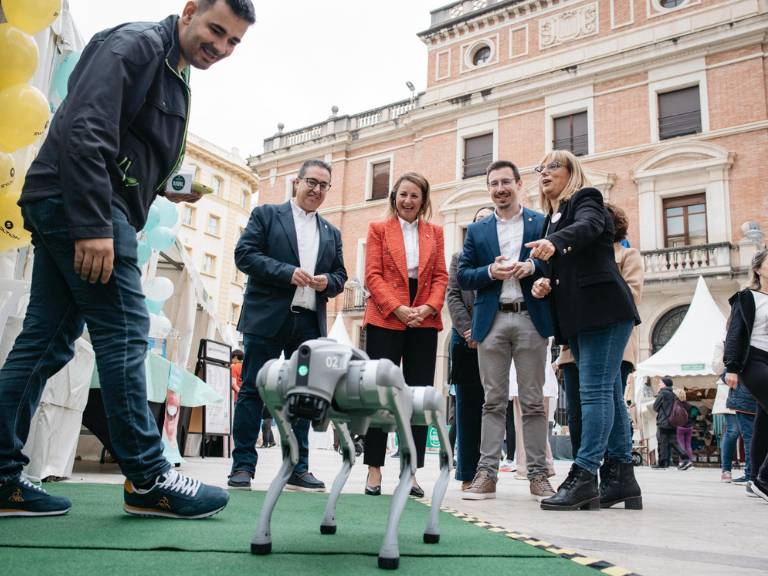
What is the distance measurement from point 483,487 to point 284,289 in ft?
5.44

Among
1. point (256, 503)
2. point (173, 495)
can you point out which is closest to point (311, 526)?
point (173, 495)

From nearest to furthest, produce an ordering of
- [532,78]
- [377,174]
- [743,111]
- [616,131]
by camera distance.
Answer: [743,111]
[616,131]
[532,78]
[377,174]

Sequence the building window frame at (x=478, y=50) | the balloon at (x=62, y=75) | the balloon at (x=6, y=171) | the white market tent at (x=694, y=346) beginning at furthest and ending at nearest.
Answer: the building window frame at (x=478, y=50)
the white market tent at (x=694, y=346)
the balloon at (x=62, y=75)
the balloon at (x=6, y=171)

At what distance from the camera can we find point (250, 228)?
157 inches

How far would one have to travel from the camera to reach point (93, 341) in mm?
2178

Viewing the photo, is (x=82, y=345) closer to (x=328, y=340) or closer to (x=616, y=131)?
(x=328, y=340)

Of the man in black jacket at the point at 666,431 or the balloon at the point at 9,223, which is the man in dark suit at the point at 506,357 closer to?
the balloon at the point at 9,223

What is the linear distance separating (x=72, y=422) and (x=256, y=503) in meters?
1.77

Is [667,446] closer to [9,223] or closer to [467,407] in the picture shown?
[467,407]

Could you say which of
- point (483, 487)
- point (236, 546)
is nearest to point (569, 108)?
point (483, 487)

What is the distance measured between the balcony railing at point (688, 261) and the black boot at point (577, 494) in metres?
14.2

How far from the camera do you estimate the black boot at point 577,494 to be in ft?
10.2

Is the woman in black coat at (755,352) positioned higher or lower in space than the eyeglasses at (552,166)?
lower

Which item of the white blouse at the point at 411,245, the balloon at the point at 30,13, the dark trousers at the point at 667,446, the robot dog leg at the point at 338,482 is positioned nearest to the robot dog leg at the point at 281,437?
the robot dog leg at the point at 338,482
